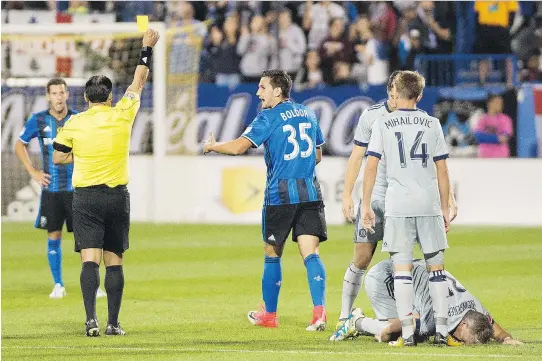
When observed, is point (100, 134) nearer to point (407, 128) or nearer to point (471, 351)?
point (407, 128)

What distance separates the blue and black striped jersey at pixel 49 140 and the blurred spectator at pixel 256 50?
409 inches

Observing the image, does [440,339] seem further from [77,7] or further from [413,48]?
[77,7]

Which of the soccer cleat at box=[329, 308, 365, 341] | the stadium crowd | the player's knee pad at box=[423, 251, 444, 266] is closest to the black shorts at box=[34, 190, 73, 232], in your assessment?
the soccer cleat at box=[329, 308, 365, 341]

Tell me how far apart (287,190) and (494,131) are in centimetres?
1124

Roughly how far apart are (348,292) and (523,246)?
7.39 m

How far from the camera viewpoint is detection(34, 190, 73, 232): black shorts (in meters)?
11.7

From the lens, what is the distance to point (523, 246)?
52.3 ft

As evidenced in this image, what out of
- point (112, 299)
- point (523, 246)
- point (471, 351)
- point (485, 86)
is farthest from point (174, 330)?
point (485, 86)

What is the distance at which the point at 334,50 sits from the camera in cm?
2206

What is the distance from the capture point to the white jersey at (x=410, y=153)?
7.95 meters

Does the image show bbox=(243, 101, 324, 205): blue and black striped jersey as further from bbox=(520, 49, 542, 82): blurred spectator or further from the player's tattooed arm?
bbox=(520, 49, 542, 82): blurred spectator

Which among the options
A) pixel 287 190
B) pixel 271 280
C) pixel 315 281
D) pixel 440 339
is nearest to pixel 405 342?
pixel 440 339

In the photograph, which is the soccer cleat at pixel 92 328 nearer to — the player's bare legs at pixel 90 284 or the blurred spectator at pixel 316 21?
the player's bare legs at pixel 90 284

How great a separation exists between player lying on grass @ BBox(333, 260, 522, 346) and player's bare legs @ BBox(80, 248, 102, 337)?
171cm
